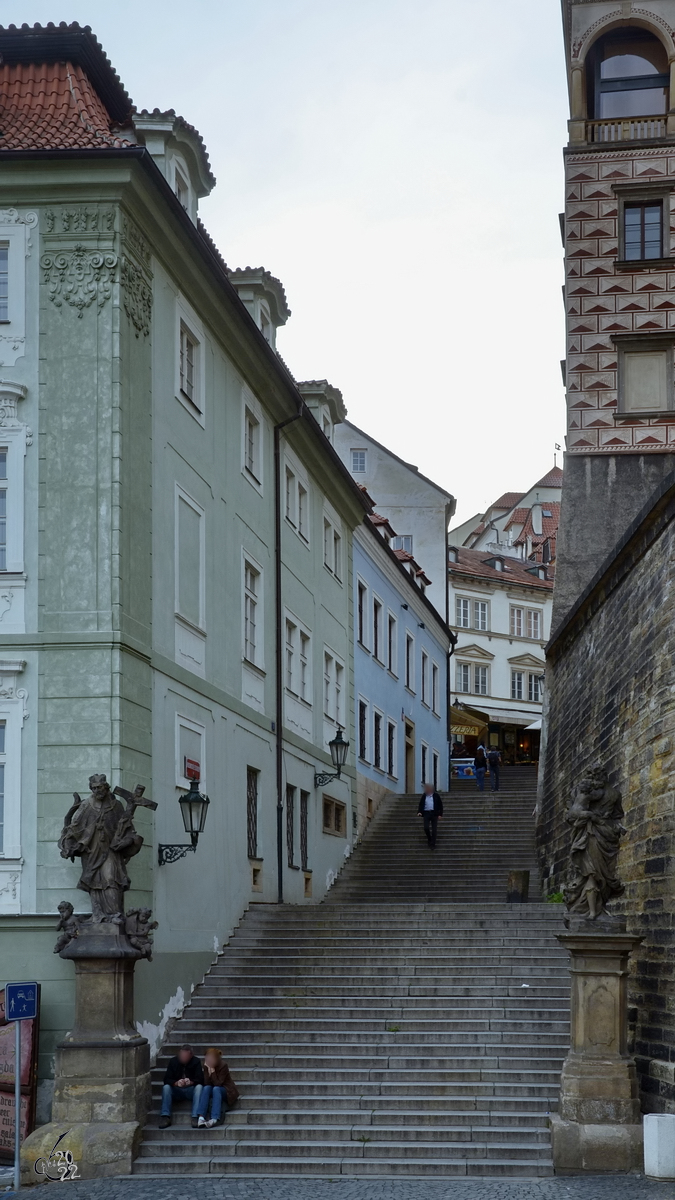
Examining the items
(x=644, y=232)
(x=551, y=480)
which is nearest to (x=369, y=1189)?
(x=644, y=232)

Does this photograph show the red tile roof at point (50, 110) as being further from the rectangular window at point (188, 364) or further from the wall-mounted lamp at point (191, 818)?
the wall-mounted lamp at point (191, 818)

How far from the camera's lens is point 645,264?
3173cm

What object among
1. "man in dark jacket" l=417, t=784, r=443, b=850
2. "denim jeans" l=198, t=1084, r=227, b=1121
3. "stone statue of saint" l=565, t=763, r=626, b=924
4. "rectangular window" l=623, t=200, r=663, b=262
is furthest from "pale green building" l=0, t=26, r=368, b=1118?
"rectangular window" l=623, t=200, r=663, b=262

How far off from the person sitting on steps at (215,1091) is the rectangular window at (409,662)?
2499 centimetres

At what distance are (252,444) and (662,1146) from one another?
1357 cm

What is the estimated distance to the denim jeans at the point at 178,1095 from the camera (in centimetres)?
1586

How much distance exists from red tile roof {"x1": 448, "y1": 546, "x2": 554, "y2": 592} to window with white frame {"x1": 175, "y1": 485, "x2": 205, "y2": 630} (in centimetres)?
4330

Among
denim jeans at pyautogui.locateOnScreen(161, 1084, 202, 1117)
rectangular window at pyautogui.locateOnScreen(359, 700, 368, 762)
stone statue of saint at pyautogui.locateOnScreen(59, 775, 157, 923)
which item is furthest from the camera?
rectangular window at pyautogui.locateOnScreen(359, 700, 368, 762)

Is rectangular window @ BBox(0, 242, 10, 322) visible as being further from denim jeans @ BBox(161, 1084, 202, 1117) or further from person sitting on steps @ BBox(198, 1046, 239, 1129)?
denim jeans @ BBox(161, 1084, 202, 1117)

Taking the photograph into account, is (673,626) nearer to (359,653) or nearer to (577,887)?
(577,887)

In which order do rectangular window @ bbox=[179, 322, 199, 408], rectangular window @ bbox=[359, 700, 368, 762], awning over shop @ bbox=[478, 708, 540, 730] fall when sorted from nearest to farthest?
rectangular window @ bbox=[179, 322, 199, 408]
rectangular window @ bbox=[359, 700, 368, 762]
awning over shop @ bbox=[478, 708, 540, 730]

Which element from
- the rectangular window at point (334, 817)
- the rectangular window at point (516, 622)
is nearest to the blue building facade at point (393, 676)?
the rectangular window at point (334, 817)

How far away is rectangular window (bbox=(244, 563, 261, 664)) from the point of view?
23.3 metres

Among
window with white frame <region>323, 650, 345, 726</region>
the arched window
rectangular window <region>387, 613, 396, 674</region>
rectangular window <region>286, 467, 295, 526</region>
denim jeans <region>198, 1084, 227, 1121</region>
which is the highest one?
the arched window
